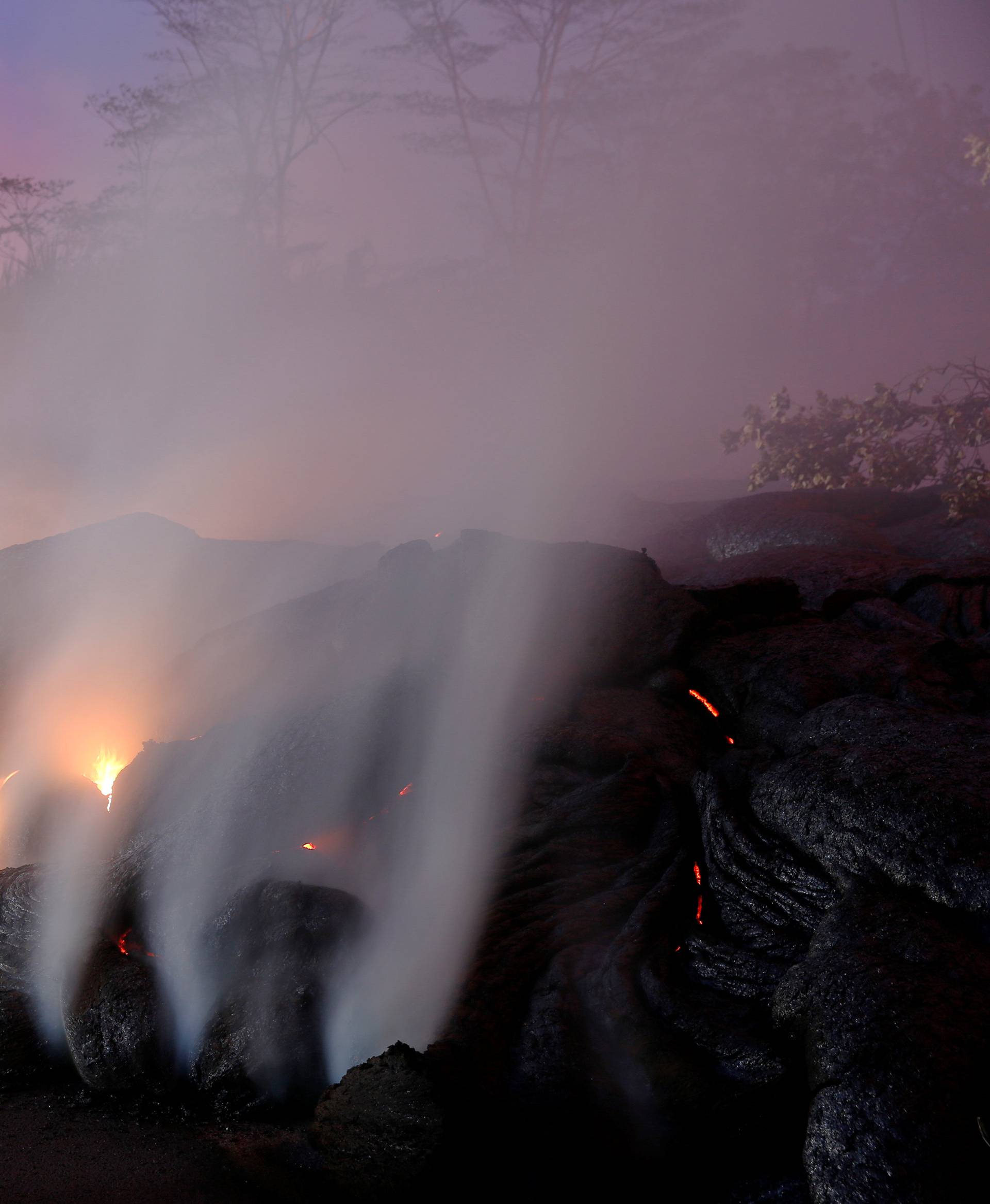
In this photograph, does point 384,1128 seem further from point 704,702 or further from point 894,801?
point 704,702

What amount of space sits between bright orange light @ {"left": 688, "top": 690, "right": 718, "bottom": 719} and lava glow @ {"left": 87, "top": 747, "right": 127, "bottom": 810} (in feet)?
31.8

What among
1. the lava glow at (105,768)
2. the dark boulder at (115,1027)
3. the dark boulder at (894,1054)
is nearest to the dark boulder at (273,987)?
the dark boulder at (115,1027)

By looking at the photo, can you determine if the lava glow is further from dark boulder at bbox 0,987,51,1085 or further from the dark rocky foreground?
dark boulder at bbox 0,987,51,1085

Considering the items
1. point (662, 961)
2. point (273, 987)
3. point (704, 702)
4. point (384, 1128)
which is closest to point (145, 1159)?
point (273, 987)

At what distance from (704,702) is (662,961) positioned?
13.4 feet

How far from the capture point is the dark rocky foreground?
4.15 metres

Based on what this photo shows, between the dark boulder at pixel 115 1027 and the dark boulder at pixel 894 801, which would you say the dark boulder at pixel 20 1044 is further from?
the dark boulder at pixel 894 801

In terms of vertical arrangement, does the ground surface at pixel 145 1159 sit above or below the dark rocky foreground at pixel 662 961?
below

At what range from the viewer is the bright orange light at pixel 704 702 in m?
9.11

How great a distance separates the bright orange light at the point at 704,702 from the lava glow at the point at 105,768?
31.8ft

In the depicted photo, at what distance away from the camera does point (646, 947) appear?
5.73 m

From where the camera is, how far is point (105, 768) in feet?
45.5

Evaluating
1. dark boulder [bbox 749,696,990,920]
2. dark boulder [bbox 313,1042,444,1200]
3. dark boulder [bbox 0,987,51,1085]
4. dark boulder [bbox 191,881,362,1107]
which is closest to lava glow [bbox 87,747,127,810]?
dark boulder [bbox 0,987,51,1085]

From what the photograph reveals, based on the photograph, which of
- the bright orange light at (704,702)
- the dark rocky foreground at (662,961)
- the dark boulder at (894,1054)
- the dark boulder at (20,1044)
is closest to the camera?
the dark boulder at (894,1054)
